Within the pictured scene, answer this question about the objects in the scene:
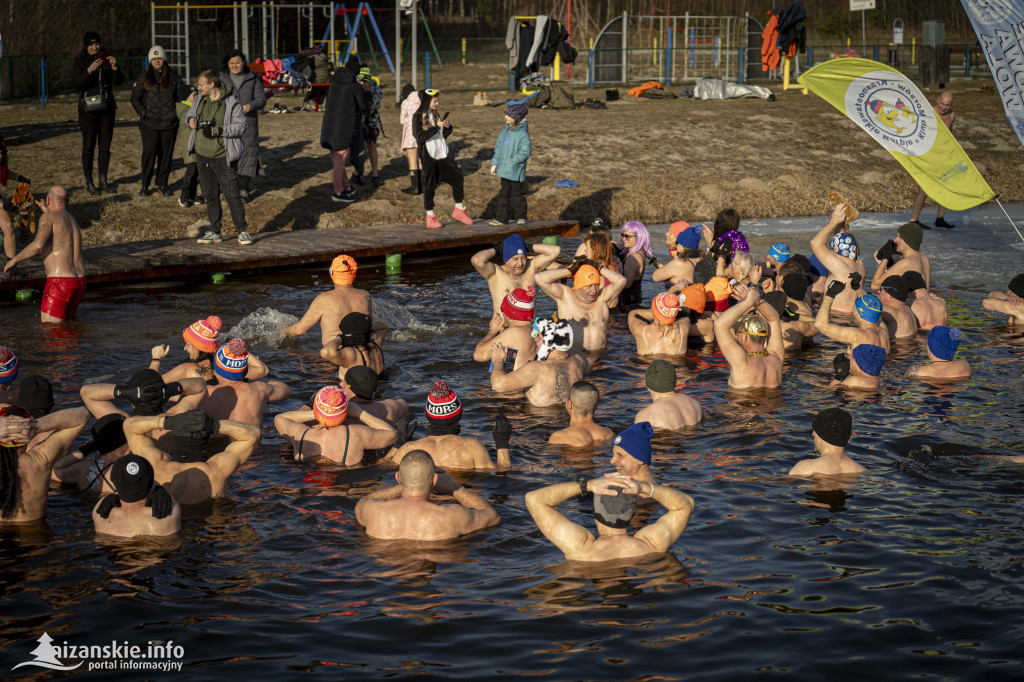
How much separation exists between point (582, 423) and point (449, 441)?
1366mm

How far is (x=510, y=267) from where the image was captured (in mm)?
11703

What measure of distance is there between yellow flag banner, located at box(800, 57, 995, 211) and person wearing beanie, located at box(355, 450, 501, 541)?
6496 millimetres

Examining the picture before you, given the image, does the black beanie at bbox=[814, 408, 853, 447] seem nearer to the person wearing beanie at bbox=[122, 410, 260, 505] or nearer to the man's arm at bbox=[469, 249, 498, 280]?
the man's arm at bbox=[469, 249, 498, 280]

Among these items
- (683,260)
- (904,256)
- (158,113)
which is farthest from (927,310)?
(158,113)

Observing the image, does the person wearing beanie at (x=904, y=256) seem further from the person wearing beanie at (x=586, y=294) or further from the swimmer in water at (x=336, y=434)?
the swimmer in water at (x=336, y=434)

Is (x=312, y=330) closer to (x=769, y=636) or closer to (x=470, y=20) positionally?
(x=769, y=636)

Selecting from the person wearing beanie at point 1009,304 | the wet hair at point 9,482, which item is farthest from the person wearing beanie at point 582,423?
the person wearing beanie at point 1009,304

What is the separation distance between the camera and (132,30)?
120 feet

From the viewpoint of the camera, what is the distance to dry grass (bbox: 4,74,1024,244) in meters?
18.7

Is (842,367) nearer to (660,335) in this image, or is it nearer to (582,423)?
(660,335)

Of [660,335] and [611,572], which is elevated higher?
[660,335]

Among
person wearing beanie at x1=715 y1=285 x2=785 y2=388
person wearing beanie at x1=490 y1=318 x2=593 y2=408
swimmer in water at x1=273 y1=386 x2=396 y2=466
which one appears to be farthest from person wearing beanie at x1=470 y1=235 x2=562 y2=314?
swimmer in water at x1=273 y1=386 x2=396 y2=466

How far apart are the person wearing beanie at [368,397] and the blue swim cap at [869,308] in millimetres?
5053

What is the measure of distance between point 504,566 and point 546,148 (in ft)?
58.9
